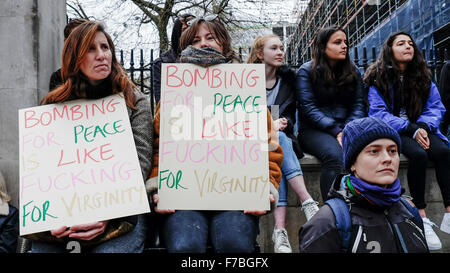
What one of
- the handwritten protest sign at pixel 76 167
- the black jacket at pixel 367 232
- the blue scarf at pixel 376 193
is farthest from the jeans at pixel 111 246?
the blue scarf at pixel 376 193

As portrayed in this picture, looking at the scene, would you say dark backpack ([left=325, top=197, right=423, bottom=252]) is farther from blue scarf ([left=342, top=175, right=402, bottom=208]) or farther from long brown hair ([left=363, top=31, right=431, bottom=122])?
long brown hair ([left=363, top=31, right=431, bottom=122])

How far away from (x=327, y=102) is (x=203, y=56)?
65.0 inches

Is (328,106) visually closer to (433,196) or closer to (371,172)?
(433,196)

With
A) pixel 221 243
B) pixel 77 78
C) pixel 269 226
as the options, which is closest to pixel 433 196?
pixel 269 226

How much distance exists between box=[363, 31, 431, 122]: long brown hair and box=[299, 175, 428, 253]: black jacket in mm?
1900

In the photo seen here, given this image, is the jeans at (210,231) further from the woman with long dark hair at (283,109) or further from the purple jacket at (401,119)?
the purple jacket at (401,119)

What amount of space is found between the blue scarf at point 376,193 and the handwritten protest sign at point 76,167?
1008 millimetres

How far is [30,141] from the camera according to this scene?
5.90ft

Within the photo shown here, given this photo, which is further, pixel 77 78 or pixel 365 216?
pixel 77 78

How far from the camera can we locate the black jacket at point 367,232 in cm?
162

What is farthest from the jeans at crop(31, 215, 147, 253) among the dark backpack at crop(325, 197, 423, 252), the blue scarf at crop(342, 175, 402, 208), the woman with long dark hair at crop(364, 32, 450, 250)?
the woman with long dark hair at crop(364, 32, 450, 250)

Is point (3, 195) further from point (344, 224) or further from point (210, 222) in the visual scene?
point (344, 224)

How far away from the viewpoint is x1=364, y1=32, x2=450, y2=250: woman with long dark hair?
305cm

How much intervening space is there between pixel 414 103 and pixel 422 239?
199 cm
